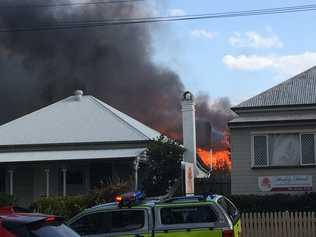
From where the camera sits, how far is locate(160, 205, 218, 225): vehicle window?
10.4 m

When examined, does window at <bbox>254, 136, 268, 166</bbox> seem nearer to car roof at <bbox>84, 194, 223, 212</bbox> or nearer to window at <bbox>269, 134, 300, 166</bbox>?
window at <bbox>269, 134, 300, 166</bbox>

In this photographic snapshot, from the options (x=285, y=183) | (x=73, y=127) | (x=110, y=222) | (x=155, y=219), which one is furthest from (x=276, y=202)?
(x=73, y=127)

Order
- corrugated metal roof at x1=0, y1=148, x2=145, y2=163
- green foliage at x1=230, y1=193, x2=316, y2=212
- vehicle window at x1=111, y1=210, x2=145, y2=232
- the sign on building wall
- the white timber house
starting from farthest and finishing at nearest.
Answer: the white timber house
corrugated metal roof at x1=0, y1=148, x2=145, y2=163
the sign on building wall
green foliage at x1=230, y1=193, x2=316, y2=212
vehicle window at x1=111, y1=210, x2=145, y2=232

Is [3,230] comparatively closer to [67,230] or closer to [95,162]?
[67,230]

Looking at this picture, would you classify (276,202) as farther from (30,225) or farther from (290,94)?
(30,225)

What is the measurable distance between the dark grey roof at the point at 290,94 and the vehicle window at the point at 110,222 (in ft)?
41.8

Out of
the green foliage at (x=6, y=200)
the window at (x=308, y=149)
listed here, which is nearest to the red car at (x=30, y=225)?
the green foliage at (x=6, y=200)

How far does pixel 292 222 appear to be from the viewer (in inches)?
632

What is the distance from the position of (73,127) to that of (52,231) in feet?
76.8

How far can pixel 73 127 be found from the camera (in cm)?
2903

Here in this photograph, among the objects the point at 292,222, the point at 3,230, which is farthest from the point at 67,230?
the point at 292,222

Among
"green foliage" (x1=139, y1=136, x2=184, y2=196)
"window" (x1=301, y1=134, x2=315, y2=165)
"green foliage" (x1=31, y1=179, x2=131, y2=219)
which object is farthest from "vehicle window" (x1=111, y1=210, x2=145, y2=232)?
"green foliage" (x1=139, y1=136, x2=184, y2=196)

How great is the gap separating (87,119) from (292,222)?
612 inches

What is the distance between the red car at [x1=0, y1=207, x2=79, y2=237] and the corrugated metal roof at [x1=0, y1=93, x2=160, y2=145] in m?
21.2
